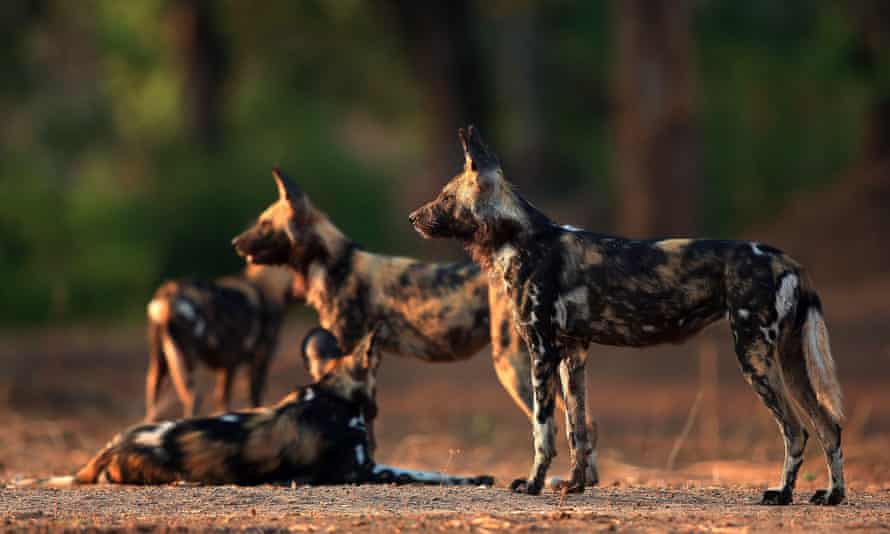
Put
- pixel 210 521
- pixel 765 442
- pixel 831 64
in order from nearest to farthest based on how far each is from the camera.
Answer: pixel 210 521
pixel 765 442
pixel 831 64

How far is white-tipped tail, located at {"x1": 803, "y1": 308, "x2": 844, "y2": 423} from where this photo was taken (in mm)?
5797

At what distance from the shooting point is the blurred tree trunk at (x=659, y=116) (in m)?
15.9

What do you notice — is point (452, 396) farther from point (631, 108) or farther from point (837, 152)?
point (837, 152)

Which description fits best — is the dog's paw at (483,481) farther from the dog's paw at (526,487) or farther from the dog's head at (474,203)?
the dog's head at (474,203)

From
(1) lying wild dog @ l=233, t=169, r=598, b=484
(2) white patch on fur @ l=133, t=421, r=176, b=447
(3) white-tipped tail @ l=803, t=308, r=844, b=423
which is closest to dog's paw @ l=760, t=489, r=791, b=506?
(3) white-tipped tail @ l=803, t=308, r=844, b=423

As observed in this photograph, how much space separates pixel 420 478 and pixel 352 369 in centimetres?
65

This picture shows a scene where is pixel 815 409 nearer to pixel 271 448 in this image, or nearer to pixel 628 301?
pixel 628 301

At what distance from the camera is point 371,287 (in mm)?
7848

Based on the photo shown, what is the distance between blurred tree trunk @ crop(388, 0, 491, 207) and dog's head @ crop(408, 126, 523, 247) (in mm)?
13239

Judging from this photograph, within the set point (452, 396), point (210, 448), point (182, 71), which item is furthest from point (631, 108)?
point (210, 448)

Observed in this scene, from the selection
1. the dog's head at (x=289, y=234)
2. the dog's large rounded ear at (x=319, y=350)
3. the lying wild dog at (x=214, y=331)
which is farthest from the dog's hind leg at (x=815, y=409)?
the lying wild dog at (x=214, y=331)

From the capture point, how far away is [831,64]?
682 inches

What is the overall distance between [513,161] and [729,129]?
3.58 metres

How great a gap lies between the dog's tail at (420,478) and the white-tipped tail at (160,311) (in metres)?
2.57
